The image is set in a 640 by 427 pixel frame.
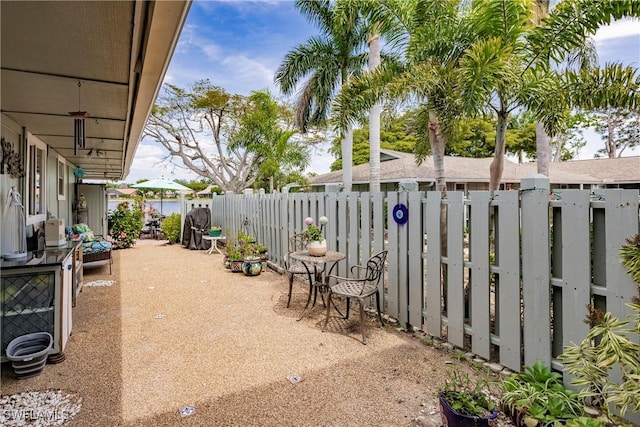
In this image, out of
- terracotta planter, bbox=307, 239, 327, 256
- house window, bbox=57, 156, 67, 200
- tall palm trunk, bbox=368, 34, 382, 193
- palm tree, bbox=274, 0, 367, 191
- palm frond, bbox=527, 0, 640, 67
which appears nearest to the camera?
palm frond, bbox=527, 0, 640, 67

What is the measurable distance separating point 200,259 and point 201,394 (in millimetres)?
6340

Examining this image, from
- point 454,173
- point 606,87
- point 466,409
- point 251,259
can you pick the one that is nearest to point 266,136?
point 454,173

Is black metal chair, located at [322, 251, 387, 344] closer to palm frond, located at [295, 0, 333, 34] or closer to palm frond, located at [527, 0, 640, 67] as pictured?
palm frond, located at [527, 0, 640, 67]

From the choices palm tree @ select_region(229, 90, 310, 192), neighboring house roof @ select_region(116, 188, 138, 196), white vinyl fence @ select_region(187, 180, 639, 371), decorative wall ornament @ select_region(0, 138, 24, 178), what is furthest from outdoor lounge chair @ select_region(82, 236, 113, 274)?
neighboring house roof @ select_region(116, 188, 138, 196)

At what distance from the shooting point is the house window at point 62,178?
291 inches

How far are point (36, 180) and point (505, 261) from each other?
21.0 ft

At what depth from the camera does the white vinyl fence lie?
2367mm

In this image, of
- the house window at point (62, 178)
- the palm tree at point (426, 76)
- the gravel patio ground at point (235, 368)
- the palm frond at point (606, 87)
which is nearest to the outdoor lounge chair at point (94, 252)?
the gravel patio ground at point (235, 368)

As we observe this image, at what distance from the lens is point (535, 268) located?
2.66 m

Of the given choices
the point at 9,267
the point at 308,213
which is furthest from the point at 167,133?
the point at 9,267

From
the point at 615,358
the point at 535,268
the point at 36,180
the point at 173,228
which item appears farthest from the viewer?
the point at 173,228

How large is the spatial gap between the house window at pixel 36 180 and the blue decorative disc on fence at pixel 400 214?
15.6 feet

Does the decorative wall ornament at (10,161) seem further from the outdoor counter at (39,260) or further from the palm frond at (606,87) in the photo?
the palm frond at (606,87)

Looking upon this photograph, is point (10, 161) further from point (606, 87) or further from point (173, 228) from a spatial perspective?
point (173, 228)
